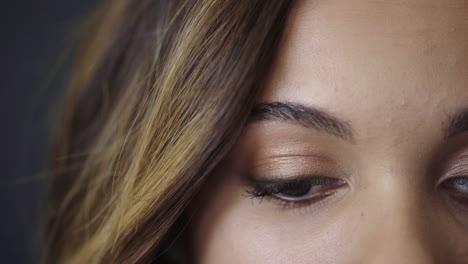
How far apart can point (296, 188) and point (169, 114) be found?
0.22m

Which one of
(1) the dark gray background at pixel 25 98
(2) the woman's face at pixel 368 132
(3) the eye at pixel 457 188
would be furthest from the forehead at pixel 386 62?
(1) the dark gray background at pixel 25 98

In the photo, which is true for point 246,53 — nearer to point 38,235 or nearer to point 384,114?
point 384,114

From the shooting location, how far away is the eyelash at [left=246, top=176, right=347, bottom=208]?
899 mm

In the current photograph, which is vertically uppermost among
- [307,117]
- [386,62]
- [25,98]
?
[386,62]

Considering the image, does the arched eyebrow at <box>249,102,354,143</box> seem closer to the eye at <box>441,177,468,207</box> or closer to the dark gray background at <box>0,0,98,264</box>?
the eye at <box>441,177,468,207</box>

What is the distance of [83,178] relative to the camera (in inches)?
48.4

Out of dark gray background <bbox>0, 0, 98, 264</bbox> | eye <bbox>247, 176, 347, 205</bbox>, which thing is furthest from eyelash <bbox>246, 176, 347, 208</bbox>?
dark gray background <bbox>0, 0, 98, 264</bbox>

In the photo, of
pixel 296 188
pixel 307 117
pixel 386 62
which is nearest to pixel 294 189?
pixel 296 188

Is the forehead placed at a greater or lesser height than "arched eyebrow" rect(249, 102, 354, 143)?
greater

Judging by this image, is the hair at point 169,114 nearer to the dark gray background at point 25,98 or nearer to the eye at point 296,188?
the eye at point 296,188

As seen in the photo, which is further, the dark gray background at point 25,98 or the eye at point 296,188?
the dark gray background at point 25,98

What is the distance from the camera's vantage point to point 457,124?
85 cm

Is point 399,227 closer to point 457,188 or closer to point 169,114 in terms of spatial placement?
point 457,188

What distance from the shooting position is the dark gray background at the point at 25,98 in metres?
1.54
